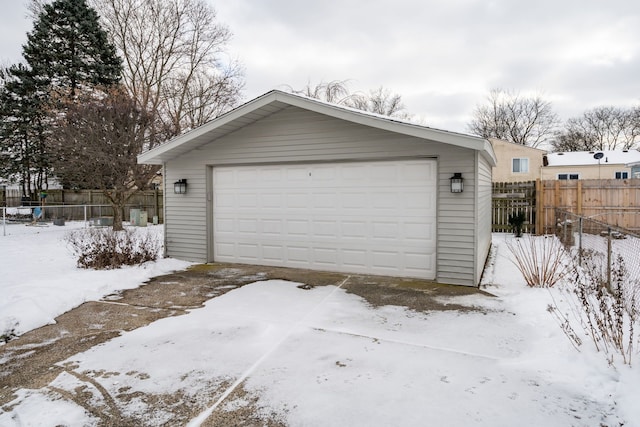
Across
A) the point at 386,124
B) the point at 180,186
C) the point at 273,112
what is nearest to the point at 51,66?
the point at 180,186

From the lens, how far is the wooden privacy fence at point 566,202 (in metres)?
11.0

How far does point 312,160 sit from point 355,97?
16.1 m

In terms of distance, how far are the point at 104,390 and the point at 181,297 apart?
8.59 ft

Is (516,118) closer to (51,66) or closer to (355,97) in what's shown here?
(355,97)

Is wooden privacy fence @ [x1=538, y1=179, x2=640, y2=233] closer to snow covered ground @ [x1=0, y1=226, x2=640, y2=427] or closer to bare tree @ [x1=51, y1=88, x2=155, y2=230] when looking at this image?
snow covered ground @ [x1=0, y1=226, x2=640, y2=427]

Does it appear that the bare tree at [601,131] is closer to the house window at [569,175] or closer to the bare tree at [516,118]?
the bare tree at [516,118]

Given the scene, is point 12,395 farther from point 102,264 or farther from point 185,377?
point 102,264

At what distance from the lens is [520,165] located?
2320 centimetres

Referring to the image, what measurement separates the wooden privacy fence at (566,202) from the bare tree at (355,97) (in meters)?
10.1

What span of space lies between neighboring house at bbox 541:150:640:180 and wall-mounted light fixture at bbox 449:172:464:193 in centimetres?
2096

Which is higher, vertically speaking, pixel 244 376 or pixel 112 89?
pixel 112 89

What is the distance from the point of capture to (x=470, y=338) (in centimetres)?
382

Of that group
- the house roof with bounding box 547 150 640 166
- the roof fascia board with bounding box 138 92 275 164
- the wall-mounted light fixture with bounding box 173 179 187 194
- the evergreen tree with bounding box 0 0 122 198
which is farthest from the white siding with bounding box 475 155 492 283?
the house roof with bounding box 547 150 640 166

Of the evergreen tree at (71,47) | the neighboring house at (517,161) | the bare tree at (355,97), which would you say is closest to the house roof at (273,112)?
the bare tree at (355,97)
